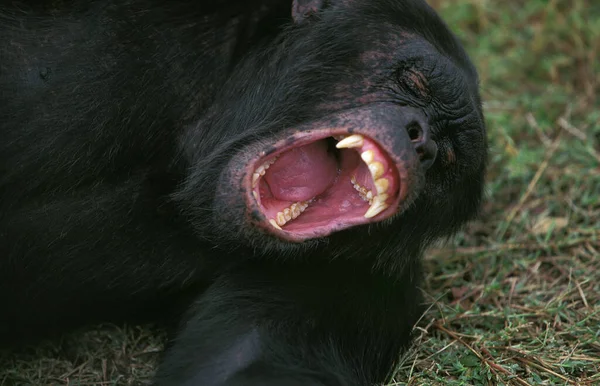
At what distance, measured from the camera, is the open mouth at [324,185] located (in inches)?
142

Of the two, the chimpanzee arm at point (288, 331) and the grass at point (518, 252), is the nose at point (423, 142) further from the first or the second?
the grass at point (518, 252)

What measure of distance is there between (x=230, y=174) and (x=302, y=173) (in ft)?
1.21

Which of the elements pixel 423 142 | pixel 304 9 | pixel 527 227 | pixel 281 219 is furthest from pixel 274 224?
pixel 527 227

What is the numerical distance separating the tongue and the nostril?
42 centimetres

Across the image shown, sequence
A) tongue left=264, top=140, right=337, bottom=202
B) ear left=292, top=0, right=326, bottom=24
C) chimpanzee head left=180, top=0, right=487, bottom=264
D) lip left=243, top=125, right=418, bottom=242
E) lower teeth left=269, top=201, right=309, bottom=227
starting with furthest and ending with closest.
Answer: ear left=292, top=0, right=326, bottom=24 → tongue left=264, top=140, right=337, bottom=202 → lower teeth left=269, top=201, right=309, bottom=227 → chimpanzee head left=180, top=0, right=487, bottom=264 → lip left=243, top=125, right=418, bottom=242

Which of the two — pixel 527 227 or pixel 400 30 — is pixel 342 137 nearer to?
pixel 400 30

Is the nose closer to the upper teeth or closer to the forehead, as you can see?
the upper teeth

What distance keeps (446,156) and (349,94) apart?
0.50 m

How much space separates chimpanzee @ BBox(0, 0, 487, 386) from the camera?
3740mm

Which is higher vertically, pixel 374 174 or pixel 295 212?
pixel 374 174

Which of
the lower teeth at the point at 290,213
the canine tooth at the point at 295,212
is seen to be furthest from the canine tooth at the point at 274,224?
the canine tooth at the point at 295,212

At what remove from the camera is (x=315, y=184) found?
155 inches

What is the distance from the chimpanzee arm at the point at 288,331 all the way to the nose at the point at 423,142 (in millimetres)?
631

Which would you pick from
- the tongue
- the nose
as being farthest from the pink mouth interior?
the nose
